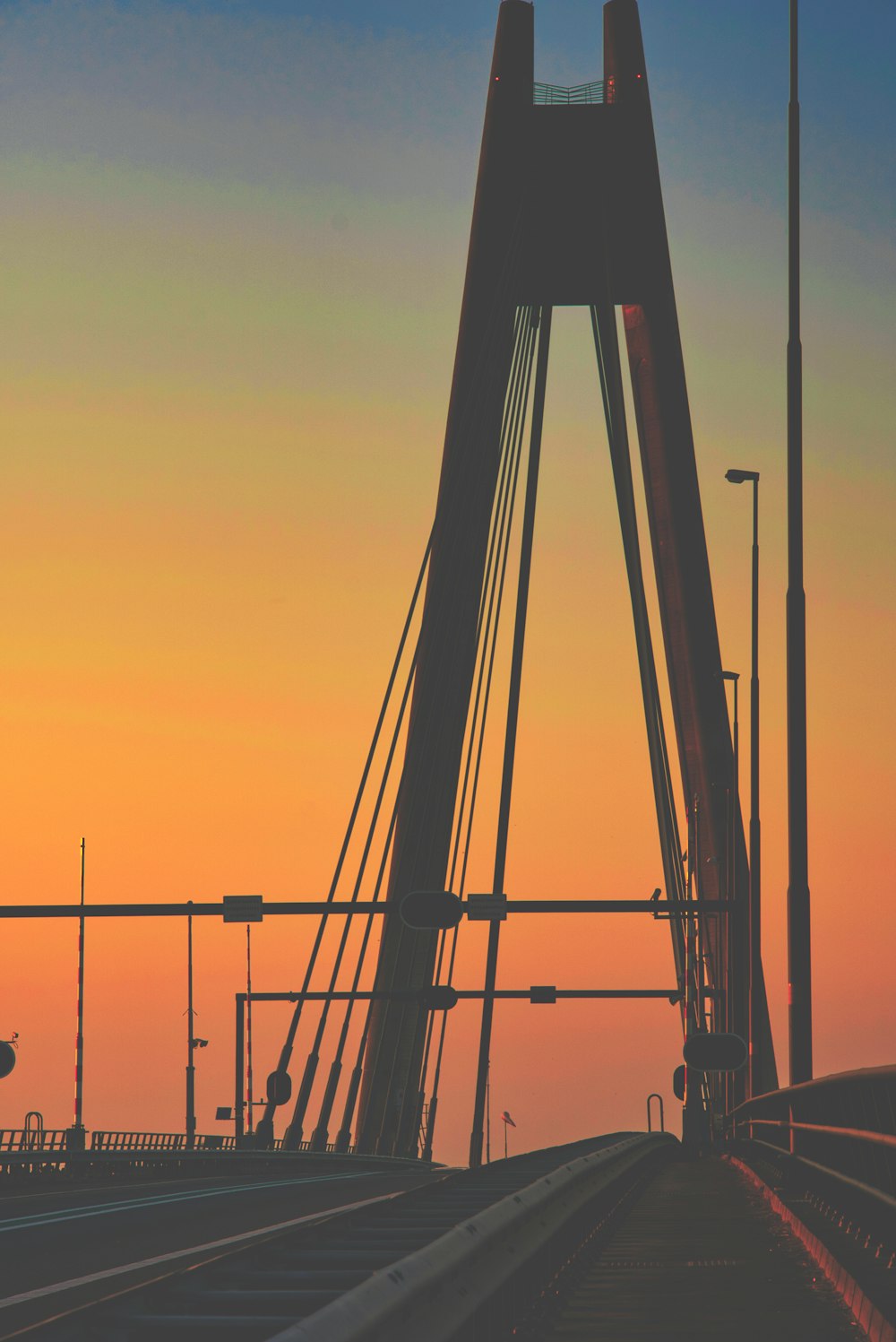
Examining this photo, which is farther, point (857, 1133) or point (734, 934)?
point (734, 934)

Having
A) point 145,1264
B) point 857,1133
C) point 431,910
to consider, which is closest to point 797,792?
point 145,1264

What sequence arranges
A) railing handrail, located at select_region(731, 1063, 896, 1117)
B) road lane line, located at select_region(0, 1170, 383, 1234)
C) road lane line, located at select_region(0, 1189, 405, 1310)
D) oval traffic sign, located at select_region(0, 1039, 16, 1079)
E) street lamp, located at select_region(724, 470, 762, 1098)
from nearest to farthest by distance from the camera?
railing handrail, located at select_region(731, 1063, 896, 1117) < road lane line, located at select_region(0, 1189, 405, 1310) < road lane line, located at select_region(0, 1170, 383, 1234) < oval traffic sign, located at select_region(0, 1039, 16, 1079) < street lamp, located at select_region(724, 470, 762, 1098)

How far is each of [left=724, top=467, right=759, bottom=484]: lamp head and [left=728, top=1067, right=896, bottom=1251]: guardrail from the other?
26.6 meters

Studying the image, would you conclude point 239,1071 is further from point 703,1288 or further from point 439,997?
point 703,1288

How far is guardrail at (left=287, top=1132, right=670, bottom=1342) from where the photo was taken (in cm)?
499

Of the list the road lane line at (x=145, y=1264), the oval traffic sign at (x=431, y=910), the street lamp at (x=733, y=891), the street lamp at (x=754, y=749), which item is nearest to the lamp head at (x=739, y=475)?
the street lamp at (x=754, y=749)

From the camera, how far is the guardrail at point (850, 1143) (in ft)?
25.6

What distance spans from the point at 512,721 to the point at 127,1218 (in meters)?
19.8

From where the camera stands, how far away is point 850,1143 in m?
10.2

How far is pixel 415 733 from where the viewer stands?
119ft

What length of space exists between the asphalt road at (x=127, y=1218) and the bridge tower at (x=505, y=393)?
40.0 ft

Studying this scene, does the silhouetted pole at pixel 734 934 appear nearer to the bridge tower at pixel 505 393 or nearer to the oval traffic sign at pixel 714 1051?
the bridge tower at pixel 505 393

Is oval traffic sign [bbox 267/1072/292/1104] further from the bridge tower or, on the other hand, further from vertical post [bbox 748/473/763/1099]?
vertical post [bbox 748/473/763/1099]

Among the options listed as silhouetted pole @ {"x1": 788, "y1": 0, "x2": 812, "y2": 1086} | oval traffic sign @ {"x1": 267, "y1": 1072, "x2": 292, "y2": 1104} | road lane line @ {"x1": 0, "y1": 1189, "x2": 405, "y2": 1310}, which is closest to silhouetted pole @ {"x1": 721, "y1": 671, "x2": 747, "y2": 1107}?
oval traffic sign @ {"x1": 267, "y1": 1072, "x2": 292, "y2": 1104}
